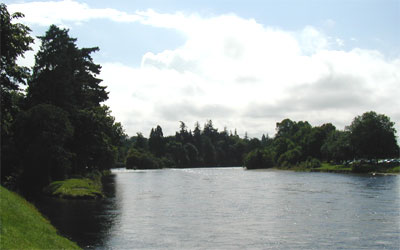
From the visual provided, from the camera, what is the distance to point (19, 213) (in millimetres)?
24656

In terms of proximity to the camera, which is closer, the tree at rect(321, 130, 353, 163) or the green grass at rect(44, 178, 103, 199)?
the green grass at rect(44, 178, 103, 199)

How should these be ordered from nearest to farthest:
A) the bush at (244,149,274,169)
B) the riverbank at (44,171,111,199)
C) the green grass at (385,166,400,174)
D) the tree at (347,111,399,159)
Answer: the riverbank at (44,171,111,199) < the green grass at (385,166,400,174) < the tree at (347,111,399,159) < the bush at (244,149,274,169)

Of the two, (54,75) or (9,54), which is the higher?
(54,75)

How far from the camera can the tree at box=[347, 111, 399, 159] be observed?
414ft

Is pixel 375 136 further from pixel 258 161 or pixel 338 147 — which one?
pixel 258 161

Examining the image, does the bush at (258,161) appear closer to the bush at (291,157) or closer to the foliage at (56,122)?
the bush at (291,157)

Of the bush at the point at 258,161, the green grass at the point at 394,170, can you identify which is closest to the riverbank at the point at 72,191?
the green grass at the point at 394,170

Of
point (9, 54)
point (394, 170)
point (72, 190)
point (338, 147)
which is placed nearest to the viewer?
point (9, 54)

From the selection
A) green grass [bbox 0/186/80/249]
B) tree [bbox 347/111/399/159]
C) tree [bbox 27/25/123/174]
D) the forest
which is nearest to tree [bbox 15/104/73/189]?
the forest

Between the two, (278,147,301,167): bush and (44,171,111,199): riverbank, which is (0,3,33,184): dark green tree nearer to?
(44,171,111,199): riverbank

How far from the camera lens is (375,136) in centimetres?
12606

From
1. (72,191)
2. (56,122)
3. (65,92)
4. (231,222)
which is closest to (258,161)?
(65,92)

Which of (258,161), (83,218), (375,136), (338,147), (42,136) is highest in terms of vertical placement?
(375,136)

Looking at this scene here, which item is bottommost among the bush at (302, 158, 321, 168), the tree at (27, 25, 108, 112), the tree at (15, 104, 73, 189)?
the bush at (302, 158, 321, 168)
